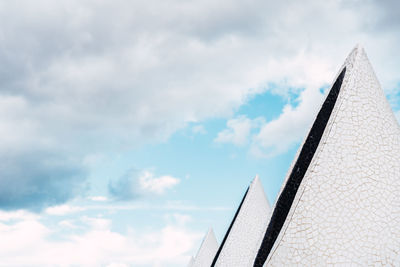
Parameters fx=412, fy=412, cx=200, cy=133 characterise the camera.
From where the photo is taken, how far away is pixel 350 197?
22.5ft

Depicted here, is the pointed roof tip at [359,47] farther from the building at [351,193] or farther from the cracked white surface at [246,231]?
the cracked white surface at [246,231]

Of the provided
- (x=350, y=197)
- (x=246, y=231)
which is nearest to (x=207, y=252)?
(x=246, y=231)

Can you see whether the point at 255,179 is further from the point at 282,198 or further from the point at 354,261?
the point at 354,261

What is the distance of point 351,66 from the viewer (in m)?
7.69

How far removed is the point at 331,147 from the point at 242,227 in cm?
723

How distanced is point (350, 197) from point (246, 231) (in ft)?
23.6

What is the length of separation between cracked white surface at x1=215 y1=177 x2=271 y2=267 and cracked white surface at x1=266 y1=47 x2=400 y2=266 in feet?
18.1

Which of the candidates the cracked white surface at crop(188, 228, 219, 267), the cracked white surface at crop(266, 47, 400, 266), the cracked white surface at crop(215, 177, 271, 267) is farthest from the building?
the cracked white surface at crop(188, 228, 219, 267)

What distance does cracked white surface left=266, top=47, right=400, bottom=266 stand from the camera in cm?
653

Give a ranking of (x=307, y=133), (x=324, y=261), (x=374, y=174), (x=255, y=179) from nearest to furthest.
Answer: (x=324, y=261), (x=374, y=174), (x=307, y=133), (x=255, y=179)

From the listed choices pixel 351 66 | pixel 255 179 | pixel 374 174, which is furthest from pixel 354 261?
pixel 255 179

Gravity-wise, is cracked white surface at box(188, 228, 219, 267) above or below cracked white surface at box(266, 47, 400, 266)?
above

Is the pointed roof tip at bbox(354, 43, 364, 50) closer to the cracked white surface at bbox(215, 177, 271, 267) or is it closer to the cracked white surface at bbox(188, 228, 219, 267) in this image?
the cracked white surface at bbox(215, 177, 271, 267)

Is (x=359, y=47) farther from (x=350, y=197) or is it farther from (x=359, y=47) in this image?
(x=350, y=197)
